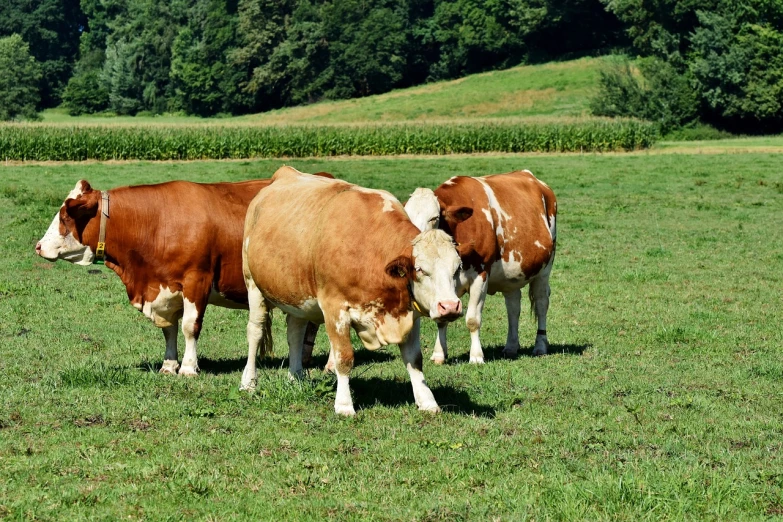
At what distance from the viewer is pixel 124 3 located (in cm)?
14388

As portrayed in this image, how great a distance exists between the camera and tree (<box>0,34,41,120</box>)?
101312mm

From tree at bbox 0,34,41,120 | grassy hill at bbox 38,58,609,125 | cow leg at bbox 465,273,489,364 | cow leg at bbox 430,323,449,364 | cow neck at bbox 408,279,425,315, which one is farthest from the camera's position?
tree at bbox 0,34,41,120

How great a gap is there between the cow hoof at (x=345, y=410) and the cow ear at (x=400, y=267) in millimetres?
1360

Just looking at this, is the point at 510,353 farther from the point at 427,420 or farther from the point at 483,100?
the point at 483,100

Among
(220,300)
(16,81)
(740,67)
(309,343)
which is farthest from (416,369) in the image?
(16,81)

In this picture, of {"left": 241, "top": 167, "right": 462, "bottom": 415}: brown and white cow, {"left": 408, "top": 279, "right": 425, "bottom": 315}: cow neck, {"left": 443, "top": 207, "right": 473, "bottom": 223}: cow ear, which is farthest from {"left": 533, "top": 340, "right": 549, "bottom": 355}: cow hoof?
{"left": 408, "top": 279, "right": 425, "bottom": 315}: cow neck

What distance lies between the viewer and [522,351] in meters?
12.3

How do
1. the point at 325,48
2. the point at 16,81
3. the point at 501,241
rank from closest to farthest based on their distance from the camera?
the point at 501,241, the point at 16,81, the point at 325,48

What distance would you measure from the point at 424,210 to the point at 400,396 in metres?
2.06

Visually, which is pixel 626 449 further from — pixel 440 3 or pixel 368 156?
pixel 440 3

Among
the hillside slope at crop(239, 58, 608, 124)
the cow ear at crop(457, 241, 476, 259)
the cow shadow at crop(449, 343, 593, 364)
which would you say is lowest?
the hillside slope at crop(239, 58, 608, 124)

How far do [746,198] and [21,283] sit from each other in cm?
2042

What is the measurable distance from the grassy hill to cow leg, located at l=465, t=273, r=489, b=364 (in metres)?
66.7

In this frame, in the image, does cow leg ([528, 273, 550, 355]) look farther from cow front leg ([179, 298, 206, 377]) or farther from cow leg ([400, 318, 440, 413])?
cow front leg ([179, 298, 206, 377])
